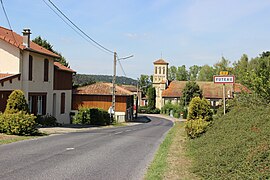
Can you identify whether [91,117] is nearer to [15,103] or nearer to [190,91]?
[15,103]

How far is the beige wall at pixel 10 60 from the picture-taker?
2728cm

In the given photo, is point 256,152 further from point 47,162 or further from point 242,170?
point 47,162

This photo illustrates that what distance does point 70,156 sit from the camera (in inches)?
481

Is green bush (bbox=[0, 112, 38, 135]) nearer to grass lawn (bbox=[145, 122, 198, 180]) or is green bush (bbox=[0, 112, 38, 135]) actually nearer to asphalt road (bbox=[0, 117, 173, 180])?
asphalt road (bbox=[0, 117, 173, 180])

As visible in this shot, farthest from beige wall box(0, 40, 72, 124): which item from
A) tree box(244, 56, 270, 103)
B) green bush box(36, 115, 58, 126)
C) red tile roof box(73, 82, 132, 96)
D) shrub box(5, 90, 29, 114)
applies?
red tile roof box(73, 82, 132, 96)

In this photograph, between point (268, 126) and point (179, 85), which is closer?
point (268, 126)

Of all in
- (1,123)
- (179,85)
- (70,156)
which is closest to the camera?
(70,156)

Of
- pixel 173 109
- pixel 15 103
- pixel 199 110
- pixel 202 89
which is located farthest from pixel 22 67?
pixel 202 89

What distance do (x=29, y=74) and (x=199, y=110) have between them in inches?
648

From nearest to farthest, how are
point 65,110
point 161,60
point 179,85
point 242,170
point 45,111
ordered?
point 242,170 → point 45,111 → point 65,110 → point 179,85 → point 161,60

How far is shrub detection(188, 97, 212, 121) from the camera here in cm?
1642

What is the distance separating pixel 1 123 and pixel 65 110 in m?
20.1

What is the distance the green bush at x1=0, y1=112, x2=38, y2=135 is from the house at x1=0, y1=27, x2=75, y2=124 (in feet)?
17.0

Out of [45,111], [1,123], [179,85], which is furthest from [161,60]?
[1,123]
